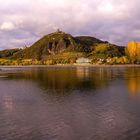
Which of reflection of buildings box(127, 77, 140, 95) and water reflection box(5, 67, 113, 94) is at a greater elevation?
water reflection box(5, 67, 113, 94)

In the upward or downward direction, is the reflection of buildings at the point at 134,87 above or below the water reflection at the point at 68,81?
below

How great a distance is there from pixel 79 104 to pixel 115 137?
1504cm

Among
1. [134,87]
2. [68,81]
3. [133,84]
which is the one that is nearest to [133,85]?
[133,84]

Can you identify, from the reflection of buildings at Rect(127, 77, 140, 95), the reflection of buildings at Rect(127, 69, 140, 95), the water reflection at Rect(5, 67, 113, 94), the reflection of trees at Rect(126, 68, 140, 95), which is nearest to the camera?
the reflection of buildings at Rect(127, 77, 140, 95)

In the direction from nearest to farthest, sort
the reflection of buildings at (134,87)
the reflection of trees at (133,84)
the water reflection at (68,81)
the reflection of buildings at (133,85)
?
the reflection of buildings at (134,87), the reflection of buildings at (133,85), the reflection of trees at (133,84), the water reflection at (68,81)

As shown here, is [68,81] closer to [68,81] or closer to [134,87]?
[68,81]

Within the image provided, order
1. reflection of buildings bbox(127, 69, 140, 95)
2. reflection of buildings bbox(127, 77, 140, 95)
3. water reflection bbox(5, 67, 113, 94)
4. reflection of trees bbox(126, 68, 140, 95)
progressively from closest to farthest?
reflection of buildings bbox(127, 77, 140, 95)
reflection of buildings bbox(127, 69, 140, 95)
reflection of trees bbox(126, 68, 140, 95)
water reflection bbox(5, 67, 113, 94)

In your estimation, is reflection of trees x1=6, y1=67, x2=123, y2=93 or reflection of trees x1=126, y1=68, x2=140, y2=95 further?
reflection of trees x1=6, y1=67, x2=123, y2=93

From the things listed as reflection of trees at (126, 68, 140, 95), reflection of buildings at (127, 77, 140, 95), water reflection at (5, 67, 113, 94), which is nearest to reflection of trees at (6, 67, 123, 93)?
water reflection at (5, 67, 113, 94)

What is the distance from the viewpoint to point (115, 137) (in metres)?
21.7

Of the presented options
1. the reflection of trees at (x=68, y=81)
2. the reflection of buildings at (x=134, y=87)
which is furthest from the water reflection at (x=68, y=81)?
the reflection of buildings at (x=134, y=87)

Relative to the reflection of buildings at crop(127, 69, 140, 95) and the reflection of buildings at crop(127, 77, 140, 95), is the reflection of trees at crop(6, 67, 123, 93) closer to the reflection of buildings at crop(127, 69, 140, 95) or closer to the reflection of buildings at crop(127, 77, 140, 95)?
the reflection of buildings at crop(127, 69, 140, 95)

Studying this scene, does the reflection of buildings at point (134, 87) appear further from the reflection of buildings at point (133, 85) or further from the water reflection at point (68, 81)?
the water reflection at point (68, 81)

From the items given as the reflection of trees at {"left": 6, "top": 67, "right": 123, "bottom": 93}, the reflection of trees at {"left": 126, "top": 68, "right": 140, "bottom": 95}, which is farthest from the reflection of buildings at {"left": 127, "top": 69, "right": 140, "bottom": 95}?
the reflection of trees at {"left": 6, "top": 67, "right": 123, "bottom": 93}
